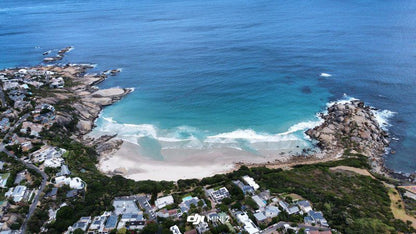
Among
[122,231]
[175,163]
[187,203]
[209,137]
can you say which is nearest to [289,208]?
[187,203]

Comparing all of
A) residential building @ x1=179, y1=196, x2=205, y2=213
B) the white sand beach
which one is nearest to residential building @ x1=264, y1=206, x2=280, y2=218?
residential building @ x1=179, y1=196, x2=205, y2=213

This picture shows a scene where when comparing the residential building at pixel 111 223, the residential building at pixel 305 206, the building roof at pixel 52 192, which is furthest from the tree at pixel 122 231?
the residential building at pixel 305 206

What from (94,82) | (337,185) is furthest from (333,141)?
(94,82)

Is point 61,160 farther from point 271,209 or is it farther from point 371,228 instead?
point 371,228

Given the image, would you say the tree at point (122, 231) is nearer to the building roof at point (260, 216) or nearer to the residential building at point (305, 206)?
the building roof at point (260, 216)

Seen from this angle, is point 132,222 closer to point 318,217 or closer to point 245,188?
point 245,188

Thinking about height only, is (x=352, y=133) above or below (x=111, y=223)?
above
